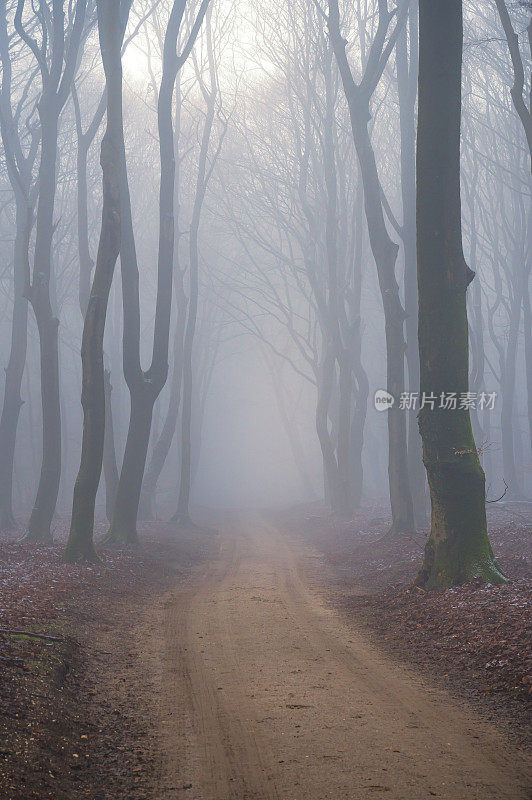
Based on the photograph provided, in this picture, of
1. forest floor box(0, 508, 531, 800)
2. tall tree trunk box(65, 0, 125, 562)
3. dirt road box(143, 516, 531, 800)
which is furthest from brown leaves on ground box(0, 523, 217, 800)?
tall tree trunk box(65, 0, 125, 562)

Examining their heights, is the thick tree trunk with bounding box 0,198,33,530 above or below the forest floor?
above

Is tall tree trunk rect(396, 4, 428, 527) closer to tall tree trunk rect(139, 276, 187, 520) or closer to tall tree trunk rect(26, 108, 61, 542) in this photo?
tall tree trunk rect(26, 108, 61, 542)

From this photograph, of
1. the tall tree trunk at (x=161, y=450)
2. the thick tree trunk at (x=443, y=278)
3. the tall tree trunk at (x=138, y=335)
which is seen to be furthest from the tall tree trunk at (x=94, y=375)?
the tall tree trunk at (x=161, y=450)

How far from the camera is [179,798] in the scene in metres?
3.99

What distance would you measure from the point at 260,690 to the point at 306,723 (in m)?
0.94

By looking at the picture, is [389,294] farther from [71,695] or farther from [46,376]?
[71,695]

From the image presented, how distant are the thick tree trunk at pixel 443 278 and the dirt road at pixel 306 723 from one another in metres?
2.27

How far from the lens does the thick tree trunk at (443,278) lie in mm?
9305

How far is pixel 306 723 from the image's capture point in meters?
5.05

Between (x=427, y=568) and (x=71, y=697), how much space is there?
5577 mm

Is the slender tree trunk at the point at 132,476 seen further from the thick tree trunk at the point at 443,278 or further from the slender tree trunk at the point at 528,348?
the slender tree trunk at the point at 528,348

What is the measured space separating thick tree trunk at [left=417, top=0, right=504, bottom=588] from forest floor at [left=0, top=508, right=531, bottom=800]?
1.21 metres

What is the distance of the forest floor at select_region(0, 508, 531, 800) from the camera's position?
418 centimetres

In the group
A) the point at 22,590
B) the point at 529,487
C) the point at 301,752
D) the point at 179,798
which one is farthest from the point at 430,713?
the point at 529,487
